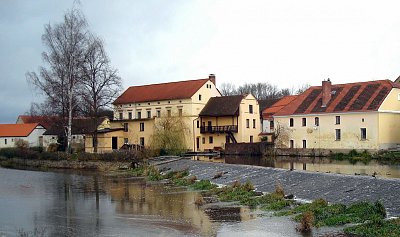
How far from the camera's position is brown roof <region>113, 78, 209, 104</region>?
6056cm

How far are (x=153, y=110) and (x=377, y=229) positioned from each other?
50259 millimetres

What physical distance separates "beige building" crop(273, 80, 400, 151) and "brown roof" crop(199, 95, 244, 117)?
5.14 metres

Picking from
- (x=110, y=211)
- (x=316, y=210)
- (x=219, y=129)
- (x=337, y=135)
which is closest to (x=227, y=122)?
(x=219, y=129)

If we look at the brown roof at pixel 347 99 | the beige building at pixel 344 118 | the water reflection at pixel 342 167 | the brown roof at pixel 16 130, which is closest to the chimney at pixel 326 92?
the beige building at pixel 344 118

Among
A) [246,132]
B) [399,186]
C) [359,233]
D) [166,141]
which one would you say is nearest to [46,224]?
[359,233]

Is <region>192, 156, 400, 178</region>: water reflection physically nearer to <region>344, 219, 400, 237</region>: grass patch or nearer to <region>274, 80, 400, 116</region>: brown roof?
<region>274, 80, 400, 116</region>: brown roof

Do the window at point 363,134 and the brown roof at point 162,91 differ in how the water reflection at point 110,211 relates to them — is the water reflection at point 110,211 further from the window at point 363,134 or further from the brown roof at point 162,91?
the brown roof at point 162,91

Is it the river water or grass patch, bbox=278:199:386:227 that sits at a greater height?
grass patch, bbox=278:199:386:227

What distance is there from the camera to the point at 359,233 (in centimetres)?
1360

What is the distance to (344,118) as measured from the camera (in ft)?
164

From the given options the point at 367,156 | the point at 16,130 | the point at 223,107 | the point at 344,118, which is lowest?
the point at 367,156

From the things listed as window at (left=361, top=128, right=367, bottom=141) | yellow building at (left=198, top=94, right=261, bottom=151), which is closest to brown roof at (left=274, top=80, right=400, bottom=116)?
window at (left=361, top=128, right=367, bottom=141)

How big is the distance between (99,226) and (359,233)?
8974mm

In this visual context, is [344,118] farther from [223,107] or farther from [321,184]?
[321,184]
